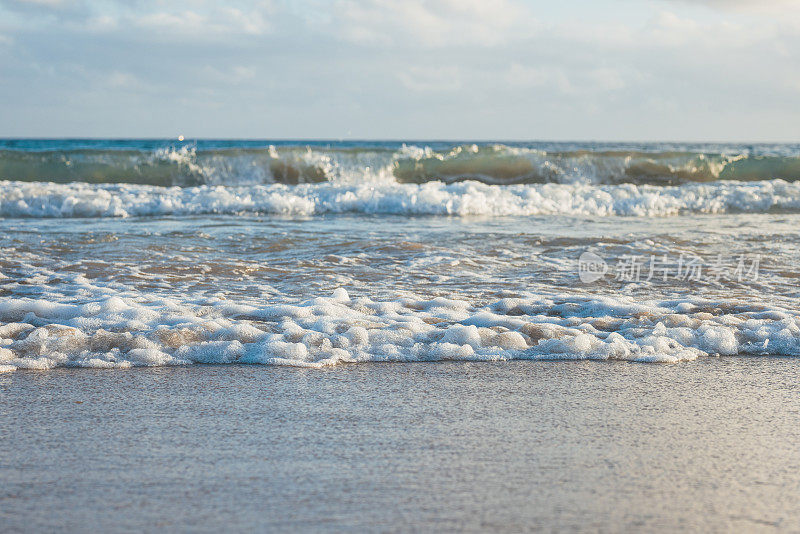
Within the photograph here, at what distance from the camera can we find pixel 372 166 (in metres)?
14.4

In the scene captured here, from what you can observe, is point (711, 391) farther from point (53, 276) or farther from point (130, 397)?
point (53, 276)

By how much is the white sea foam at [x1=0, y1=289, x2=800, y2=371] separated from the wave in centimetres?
1037

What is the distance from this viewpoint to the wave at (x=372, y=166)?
45.4ft

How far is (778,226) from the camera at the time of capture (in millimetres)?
8039

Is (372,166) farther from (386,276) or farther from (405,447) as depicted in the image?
(405,447)

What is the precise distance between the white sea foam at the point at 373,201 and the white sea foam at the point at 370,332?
6.19m

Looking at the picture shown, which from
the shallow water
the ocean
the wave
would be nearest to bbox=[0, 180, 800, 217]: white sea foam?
the wave

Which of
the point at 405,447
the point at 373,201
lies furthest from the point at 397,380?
the point at 373,201

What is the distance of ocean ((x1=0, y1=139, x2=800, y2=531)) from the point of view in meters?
1.77

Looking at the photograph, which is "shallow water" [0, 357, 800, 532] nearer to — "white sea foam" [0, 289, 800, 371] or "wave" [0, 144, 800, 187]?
"white sea foam" [0, 289, 800, 371]

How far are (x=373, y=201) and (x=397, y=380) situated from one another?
7540mm

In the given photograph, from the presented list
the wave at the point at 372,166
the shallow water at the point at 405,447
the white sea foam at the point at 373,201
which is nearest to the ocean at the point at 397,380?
the shallow water at the point at 405,447

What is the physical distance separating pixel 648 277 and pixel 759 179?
11.8 m

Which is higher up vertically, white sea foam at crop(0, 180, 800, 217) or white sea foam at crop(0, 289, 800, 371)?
white sea foam at crop(0, 289, 800, 371)
